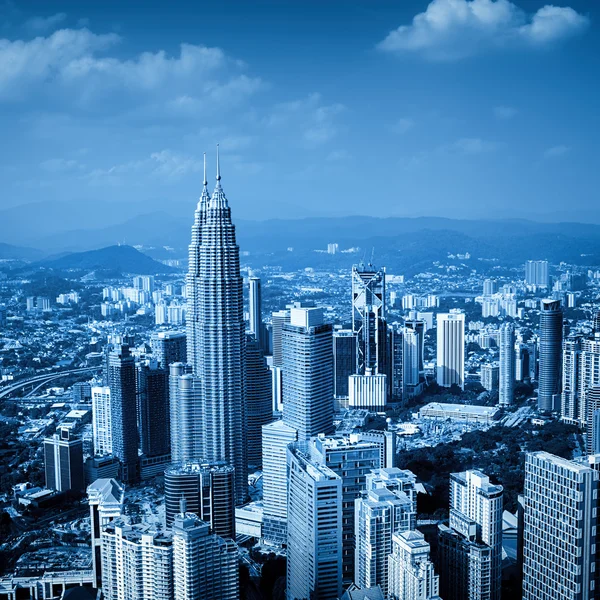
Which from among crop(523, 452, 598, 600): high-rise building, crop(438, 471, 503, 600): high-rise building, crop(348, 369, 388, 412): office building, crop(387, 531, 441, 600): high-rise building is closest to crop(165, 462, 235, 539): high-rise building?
crop(438, 471, 503, 600): high-rise building

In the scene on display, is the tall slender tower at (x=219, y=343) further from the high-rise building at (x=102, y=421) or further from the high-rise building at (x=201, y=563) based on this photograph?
the high-rise building at (x=201, y=563)

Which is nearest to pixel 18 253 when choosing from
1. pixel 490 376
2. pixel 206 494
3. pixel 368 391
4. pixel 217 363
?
pixel 217 363

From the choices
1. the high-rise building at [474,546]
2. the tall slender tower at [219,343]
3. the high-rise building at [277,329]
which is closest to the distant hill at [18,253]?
the high-rise building at [277,329]

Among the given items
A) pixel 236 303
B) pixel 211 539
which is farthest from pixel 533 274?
pixel 211 539

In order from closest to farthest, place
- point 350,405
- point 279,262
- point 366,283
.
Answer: point 350,405, point 366,283, point 279,262

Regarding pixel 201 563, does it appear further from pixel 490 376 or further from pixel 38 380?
pixel 490 376

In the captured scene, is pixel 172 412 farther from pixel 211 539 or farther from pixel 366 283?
pixel 366 283
